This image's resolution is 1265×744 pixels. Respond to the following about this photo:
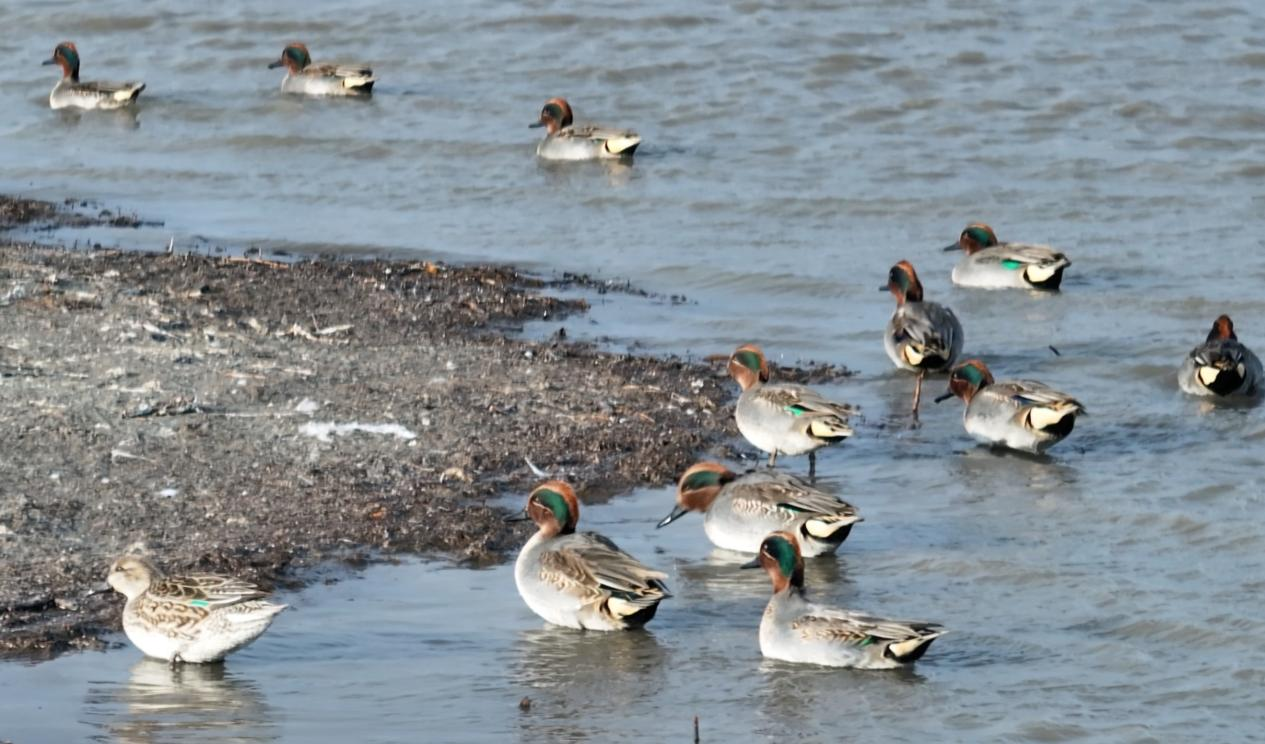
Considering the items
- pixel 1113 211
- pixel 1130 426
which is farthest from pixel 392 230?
pixel 1130 426

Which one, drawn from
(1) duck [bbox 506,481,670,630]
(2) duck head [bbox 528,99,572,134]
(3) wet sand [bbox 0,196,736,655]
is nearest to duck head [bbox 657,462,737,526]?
(3) wet sand [bbox 0,196,736,655]

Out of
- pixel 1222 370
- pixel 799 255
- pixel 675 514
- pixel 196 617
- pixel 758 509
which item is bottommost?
pixel 799 255

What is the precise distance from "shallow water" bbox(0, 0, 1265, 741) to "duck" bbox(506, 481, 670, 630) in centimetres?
14

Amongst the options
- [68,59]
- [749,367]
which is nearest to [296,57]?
[68,59]

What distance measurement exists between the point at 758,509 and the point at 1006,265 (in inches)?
265

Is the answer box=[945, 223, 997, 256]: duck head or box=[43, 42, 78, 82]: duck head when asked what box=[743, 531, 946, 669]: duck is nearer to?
box=[945, 223, 997, 256]: duck head

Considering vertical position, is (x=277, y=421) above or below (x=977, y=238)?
above

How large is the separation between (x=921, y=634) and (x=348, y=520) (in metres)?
2.86

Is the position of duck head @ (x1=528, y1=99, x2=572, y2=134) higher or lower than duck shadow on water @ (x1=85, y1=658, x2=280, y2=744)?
lower

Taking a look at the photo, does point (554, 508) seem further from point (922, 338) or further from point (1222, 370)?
point (1222, 370)

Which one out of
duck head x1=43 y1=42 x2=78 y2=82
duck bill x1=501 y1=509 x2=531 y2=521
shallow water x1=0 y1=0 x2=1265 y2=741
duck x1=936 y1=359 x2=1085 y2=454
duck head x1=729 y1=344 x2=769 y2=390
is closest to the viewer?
shallow water x1=0 y1=0 x2=1265 y2=741

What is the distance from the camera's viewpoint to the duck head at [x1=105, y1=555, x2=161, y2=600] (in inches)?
321

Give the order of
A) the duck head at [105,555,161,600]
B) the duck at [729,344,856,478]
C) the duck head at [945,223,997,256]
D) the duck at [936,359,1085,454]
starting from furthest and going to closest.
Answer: the duck head at [945,223,997,256], the duck at [936,359,1085,454], the duck at [729,344,856,478], the duck head at [105,555,161,600]

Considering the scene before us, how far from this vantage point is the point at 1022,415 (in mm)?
11648
